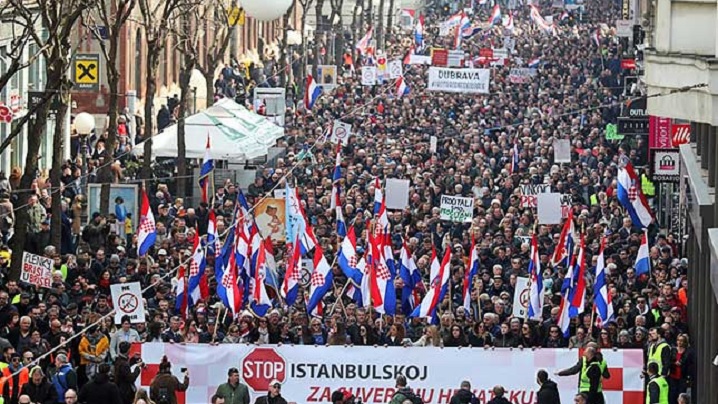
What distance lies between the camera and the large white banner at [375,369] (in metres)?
27.2

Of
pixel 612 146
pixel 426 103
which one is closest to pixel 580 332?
pixel 612 146

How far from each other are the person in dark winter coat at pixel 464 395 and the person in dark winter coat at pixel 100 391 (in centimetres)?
371

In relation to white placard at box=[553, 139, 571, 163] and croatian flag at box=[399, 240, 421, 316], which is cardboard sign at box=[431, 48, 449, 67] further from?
croatian flag at box=[399, 240, 421, 316]

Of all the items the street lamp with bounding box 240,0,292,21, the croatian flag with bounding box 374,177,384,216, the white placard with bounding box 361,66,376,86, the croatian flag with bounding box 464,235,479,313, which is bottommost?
the croatian flag with bounding box 464,235,479,313

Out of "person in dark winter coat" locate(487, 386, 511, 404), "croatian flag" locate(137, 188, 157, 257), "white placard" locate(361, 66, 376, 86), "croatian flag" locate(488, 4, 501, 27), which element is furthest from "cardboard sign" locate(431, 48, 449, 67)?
"person in dark winter coat" locate(487, 386, 511, 404)

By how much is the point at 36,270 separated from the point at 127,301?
2602mm

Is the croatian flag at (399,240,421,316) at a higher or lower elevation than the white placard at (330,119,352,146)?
lower

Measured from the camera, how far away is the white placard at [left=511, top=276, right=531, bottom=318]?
29.9 m

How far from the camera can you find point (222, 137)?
156 feet

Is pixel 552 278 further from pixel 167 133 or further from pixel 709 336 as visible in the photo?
pixel 167 133

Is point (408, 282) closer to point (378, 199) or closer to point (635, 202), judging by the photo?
point (635, 202)

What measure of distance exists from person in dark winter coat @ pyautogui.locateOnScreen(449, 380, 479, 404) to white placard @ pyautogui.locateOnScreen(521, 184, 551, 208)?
13.6 meters

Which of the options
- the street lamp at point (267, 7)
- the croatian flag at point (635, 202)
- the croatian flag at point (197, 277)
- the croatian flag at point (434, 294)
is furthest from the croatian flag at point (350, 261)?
the croatian flag at point (635, 202)

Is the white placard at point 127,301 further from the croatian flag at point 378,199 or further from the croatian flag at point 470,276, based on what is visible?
the croatian flag at point 378,199
